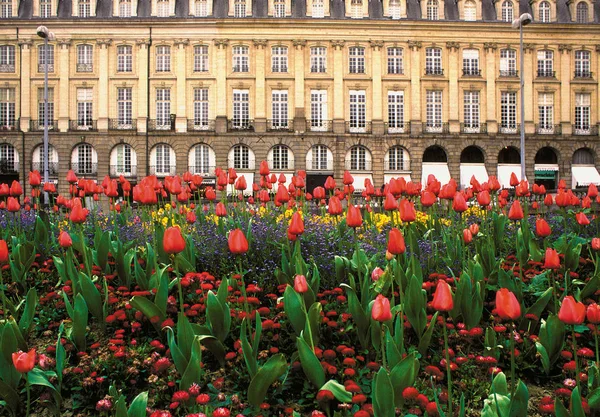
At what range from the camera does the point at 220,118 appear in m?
38.8

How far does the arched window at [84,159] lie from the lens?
1519 inches

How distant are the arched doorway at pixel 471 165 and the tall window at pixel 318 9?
493 inches

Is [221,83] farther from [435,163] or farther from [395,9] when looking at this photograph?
[435,163]

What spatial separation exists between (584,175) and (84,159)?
30938mm

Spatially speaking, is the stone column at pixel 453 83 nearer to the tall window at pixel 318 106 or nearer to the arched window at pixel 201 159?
the tall window at pixel 318 106

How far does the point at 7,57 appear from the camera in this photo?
1550 inches

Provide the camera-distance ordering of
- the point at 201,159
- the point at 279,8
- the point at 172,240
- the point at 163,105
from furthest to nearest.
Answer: the point at 279,8 → the point at 163,105 → the point at 201,159 → the point at 172,240

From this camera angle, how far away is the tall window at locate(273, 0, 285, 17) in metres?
40.1

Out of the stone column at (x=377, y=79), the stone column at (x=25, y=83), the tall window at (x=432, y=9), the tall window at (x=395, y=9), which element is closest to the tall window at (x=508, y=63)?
the tall window at (x=432, y=9)

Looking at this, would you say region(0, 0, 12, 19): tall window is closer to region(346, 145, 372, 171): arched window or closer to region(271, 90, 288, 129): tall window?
region(271, 90, 288, 129): tall window

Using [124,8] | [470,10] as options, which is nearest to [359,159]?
[470,10]

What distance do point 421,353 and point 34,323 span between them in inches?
112

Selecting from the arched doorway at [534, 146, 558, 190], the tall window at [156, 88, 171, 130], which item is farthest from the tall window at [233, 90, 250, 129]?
the arched doorway at [534, 146, 558, 190]

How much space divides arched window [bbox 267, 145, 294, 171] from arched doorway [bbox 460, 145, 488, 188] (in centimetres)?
1065
